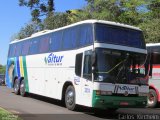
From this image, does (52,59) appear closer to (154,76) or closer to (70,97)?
(70,97)

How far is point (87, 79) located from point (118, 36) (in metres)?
2.10

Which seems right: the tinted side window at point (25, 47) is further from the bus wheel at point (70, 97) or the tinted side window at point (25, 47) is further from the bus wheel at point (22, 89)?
the bus wheel at point (70, 97)

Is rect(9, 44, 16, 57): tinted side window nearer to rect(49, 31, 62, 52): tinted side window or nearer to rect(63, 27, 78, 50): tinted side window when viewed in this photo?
rect(49, 31, 62, 52): tinted side window

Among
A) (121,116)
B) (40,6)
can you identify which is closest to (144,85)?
(121,116)

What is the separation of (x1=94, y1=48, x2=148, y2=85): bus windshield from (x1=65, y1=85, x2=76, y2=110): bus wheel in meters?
2.28

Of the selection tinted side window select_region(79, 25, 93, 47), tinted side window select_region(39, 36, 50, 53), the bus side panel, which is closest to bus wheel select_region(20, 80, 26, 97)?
tinted side window select_region(39, 36, 50, 53)

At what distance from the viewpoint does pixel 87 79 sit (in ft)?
49.9

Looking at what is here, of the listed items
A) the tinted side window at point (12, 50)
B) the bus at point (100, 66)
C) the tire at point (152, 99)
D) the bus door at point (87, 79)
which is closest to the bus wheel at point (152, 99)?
the tire at point (152, 99)

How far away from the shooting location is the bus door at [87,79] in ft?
49.1

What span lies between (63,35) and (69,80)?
2.49 m

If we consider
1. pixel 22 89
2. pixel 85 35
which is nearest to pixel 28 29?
pixel 22 89

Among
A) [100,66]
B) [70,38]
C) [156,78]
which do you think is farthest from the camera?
[156,78]

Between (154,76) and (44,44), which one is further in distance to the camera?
(44,44)

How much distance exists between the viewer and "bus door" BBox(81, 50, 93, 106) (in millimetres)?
14961
